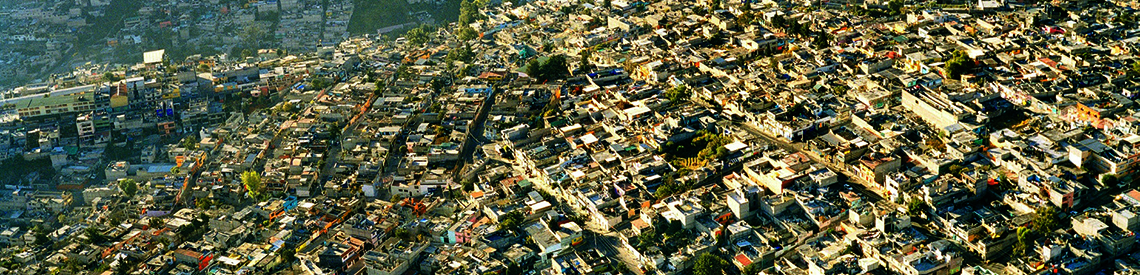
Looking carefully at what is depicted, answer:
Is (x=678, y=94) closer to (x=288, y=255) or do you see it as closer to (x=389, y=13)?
(x=288, y=255)

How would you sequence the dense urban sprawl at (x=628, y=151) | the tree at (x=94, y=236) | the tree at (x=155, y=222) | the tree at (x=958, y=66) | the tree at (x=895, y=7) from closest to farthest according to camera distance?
the dense urban sprawl at (x=628, y=151)
the tree at (x=94, y=236)
the tree at (x=155, y=222)
the tree at (x=958, y=66)
the tree at (x=895, y=7)

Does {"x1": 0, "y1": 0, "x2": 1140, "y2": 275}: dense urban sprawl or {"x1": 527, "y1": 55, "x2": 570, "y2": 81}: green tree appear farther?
{"x1": 527, "y1": 55, "x2": 570, "y2": 81}: green tree

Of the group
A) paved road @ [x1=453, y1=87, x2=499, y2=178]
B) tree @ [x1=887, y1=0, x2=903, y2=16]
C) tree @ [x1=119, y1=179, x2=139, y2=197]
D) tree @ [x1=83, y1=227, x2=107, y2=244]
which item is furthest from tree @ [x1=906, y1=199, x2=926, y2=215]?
tree @ [x1=119, y1=179, x2=139, y2=197]

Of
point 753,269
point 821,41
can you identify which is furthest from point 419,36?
point 753,269

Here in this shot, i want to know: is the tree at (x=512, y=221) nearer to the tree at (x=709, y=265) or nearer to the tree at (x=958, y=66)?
the tree at (x=709, y=265)

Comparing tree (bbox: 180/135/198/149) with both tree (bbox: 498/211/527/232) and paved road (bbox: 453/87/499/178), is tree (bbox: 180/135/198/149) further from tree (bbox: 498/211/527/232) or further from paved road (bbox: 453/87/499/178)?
tree (bbox: 498/211/527/232)

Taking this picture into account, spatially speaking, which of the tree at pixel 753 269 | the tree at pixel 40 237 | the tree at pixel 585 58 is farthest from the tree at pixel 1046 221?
the tree at pixel 40 237
